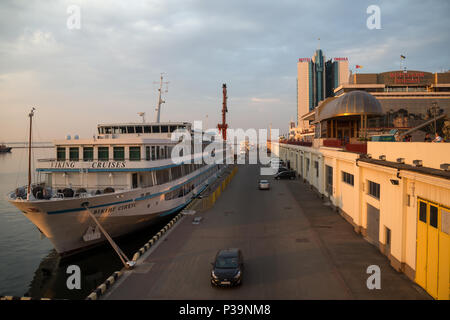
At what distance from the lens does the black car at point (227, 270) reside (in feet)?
39.2

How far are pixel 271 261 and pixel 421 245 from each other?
22.2ft

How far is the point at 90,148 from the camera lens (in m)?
21.5

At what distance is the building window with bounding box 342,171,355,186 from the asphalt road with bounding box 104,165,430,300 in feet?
10.3

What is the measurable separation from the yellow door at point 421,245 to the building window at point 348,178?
9.67 m

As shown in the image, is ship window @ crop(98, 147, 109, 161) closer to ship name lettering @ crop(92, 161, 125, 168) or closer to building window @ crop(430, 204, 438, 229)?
ship name lettering @ crop(92, 161, 125, 168)

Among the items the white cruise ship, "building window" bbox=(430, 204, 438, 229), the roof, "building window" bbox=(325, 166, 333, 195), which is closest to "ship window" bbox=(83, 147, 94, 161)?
the white cruise ship

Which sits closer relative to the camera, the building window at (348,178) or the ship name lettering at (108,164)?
the ship name lettering at (108,164)

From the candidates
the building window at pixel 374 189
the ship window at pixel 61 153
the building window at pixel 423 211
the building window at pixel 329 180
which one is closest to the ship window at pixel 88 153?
the ship window at pixel 61 153

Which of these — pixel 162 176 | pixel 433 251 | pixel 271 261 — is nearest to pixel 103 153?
pixel 162 176

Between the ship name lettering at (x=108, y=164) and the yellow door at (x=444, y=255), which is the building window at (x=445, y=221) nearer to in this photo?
the yellow door at (x=444, y=255)

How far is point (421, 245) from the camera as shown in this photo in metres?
11.2

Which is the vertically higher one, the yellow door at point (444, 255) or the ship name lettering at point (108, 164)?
the ship name lettering at point (108, 164)

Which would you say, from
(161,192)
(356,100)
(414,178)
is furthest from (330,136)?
(414,178)

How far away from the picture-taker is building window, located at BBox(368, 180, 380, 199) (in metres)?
16.2
